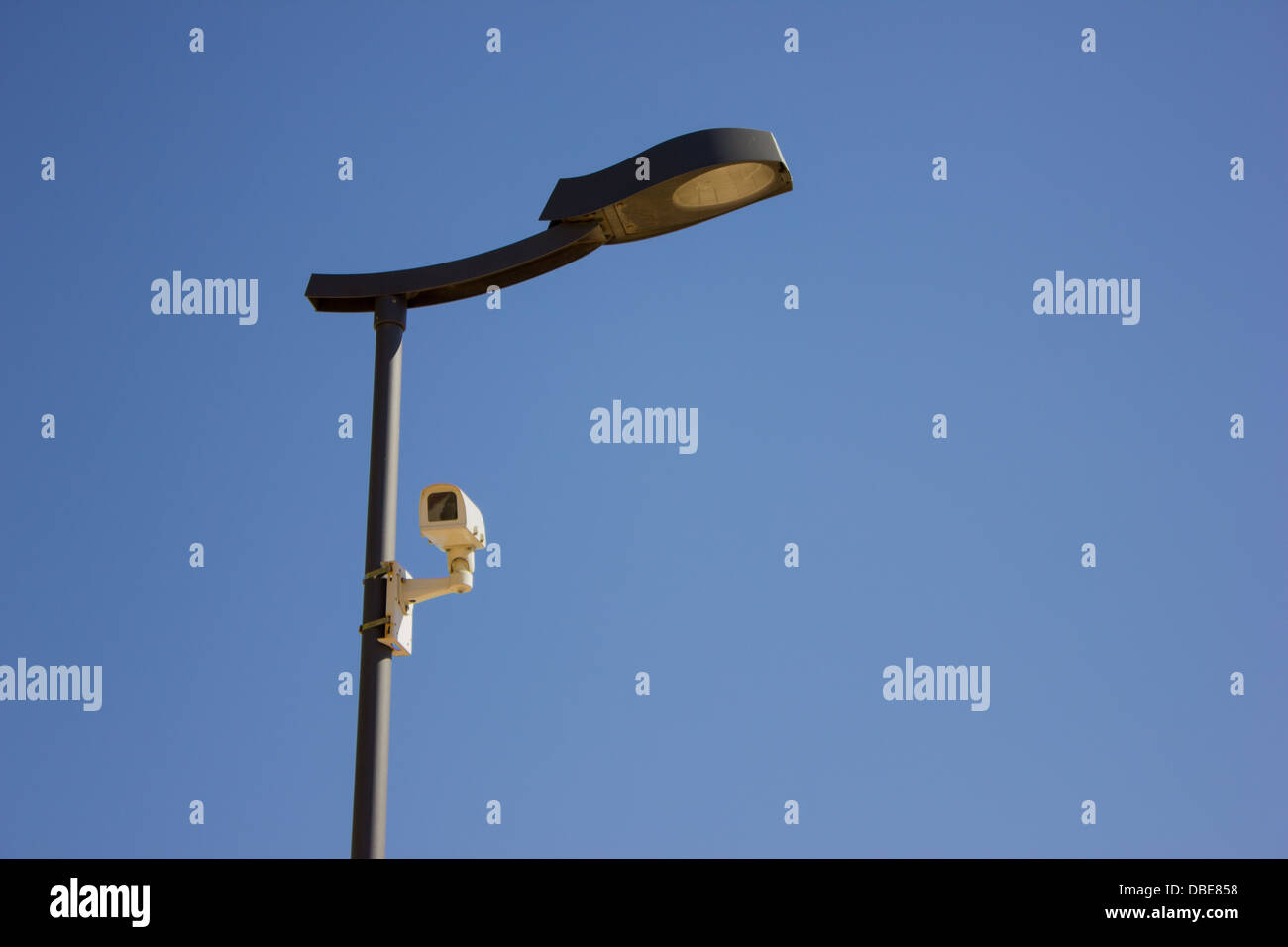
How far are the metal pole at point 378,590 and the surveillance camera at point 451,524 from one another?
0.16 metres

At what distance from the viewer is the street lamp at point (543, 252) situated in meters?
6.67

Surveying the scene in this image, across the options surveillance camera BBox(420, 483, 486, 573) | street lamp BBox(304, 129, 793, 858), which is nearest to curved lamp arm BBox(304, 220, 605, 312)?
street lamp BBox(304, 129, 793, 858)

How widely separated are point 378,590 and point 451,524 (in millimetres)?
400

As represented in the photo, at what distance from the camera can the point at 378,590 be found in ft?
21.5

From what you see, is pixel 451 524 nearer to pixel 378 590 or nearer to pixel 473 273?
pixel 378 590

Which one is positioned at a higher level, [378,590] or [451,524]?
[451,524]

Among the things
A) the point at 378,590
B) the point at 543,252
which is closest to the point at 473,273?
the point at 543,252

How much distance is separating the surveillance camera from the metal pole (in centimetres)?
16

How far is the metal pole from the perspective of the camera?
6.17m

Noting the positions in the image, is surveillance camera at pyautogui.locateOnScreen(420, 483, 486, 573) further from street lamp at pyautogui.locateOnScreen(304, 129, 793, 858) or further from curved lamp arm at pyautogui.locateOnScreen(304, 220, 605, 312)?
curved lamp arm at pyautogui.locateOnScreen(304, 220, 605, 312)
